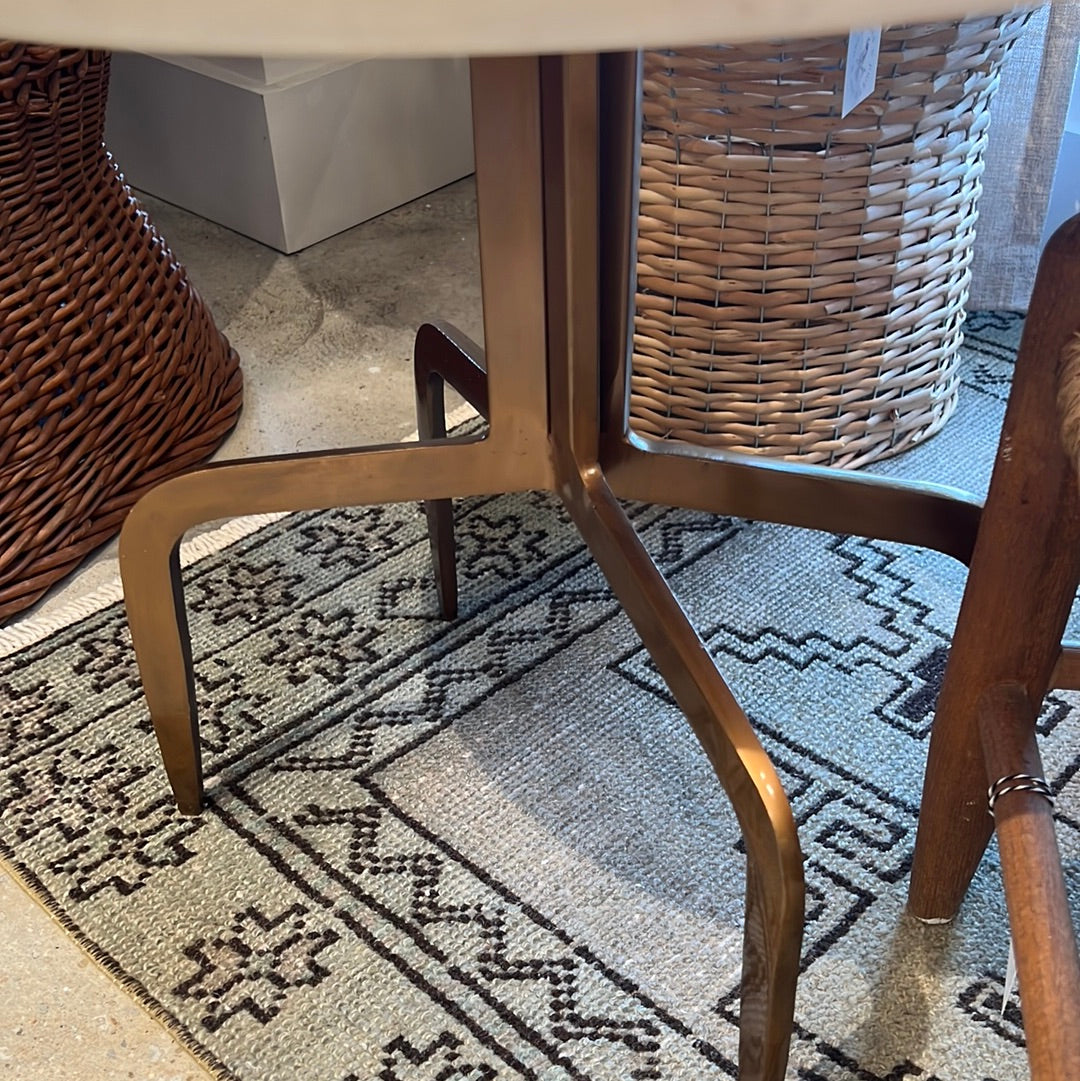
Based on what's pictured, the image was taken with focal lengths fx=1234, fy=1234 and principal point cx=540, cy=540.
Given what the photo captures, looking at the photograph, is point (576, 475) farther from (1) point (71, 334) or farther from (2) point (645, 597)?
(1) point (71, 334)

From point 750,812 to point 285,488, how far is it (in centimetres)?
35

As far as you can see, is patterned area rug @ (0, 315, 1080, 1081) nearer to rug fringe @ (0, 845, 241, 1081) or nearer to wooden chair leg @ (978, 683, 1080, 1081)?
rug fringe @ (0, 845, 241, 1081)

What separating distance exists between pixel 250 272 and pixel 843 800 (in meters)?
1.11

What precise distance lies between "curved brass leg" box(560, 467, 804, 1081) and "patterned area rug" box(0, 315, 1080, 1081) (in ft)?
0.32

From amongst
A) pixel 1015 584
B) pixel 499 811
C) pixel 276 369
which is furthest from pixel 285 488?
pixel 276 369

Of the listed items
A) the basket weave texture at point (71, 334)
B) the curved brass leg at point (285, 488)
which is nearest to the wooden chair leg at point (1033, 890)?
the curved brass leg at point (285, 488)

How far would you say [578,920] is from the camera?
801 mm

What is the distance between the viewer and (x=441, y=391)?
966mm

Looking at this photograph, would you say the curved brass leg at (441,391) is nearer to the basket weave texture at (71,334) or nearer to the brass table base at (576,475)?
the brass table base at (576,475)

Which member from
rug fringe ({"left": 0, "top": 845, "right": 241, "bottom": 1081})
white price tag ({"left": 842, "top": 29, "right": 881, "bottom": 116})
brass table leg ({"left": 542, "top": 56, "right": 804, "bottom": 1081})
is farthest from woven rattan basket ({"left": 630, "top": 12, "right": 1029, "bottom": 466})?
rug fringe ({"left": 0, "top": 845, "right": 241, "bottom": 1081})

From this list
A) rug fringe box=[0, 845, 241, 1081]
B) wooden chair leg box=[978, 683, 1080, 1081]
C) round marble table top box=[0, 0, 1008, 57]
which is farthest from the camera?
rug fringe box=[0, 845, 241, 1081]

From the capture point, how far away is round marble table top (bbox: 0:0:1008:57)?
323mm

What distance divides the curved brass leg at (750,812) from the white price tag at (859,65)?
38 centimetres

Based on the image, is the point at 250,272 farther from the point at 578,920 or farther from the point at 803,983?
the point at 803,983
